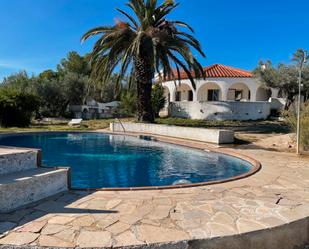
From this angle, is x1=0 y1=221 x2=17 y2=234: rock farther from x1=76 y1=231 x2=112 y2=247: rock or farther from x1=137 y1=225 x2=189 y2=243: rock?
x1=137 y1=225 x2=189 y2=243: rock

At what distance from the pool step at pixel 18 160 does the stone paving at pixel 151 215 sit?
3.18 feet

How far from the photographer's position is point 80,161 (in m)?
10.4

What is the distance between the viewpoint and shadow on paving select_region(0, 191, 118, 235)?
3729 mm

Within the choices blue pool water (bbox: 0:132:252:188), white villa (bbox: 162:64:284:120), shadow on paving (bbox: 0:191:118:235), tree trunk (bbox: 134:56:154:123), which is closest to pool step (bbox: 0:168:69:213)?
shadow on paving (bbox: 0:191:118:235)

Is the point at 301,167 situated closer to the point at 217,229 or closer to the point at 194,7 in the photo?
the point at 217,229

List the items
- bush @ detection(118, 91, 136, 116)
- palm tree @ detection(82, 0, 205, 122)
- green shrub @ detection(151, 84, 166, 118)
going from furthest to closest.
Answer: bush @ detection(118, 91, 136, 116)
green shrub @ detection(151, 84, 166, 118)
palm tree @ detection(82, 0, 205, 122)

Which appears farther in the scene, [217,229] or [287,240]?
[287,240]

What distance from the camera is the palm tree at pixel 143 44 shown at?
17.5m

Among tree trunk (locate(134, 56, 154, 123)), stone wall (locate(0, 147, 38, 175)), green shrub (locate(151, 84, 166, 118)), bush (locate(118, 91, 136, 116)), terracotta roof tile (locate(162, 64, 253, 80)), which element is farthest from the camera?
bush (locate(118, 91, 136, 116))

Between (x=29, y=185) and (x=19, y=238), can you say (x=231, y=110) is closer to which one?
(x=29, y=185)

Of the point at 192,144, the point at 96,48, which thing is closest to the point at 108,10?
the point at 96,48

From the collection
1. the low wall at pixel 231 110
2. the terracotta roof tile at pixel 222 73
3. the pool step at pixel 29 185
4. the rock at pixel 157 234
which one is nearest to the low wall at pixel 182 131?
the low wall at pixel 231 110

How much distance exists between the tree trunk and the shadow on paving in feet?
45.8

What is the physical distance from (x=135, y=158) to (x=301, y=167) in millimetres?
6083
